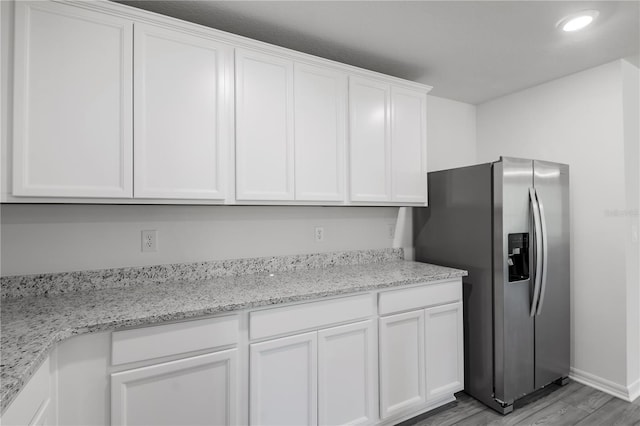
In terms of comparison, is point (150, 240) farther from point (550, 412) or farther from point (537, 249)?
point (550, 412)

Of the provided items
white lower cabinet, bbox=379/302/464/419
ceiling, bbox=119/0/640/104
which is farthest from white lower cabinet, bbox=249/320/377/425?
ceiling, bbox=119/0/640/104

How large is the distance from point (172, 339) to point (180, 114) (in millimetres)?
1100

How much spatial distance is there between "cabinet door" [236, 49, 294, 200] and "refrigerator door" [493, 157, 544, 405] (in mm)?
1407

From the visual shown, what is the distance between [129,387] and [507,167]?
7.96 ft

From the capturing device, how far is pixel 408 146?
2.48 m

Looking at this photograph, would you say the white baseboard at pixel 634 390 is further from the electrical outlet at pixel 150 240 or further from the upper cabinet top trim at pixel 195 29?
the electrical outlet at pixel 150 240

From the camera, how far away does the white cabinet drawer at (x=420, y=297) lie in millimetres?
1977

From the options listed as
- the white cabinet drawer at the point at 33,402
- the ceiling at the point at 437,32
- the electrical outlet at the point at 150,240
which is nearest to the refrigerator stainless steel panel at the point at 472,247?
the ceiling at the point at 437,32

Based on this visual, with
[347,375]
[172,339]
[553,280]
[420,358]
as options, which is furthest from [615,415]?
[172,339]

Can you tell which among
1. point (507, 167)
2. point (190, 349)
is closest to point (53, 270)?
point (190, 349)

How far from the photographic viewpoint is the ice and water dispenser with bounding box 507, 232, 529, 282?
7.30 ft

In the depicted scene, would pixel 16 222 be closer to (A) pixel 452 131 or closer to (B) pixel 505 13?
(B) pixel 505 13

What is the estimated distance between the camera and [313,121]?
82.9 inches

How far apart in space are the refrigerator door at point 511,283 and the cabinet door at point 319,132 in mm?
1078
